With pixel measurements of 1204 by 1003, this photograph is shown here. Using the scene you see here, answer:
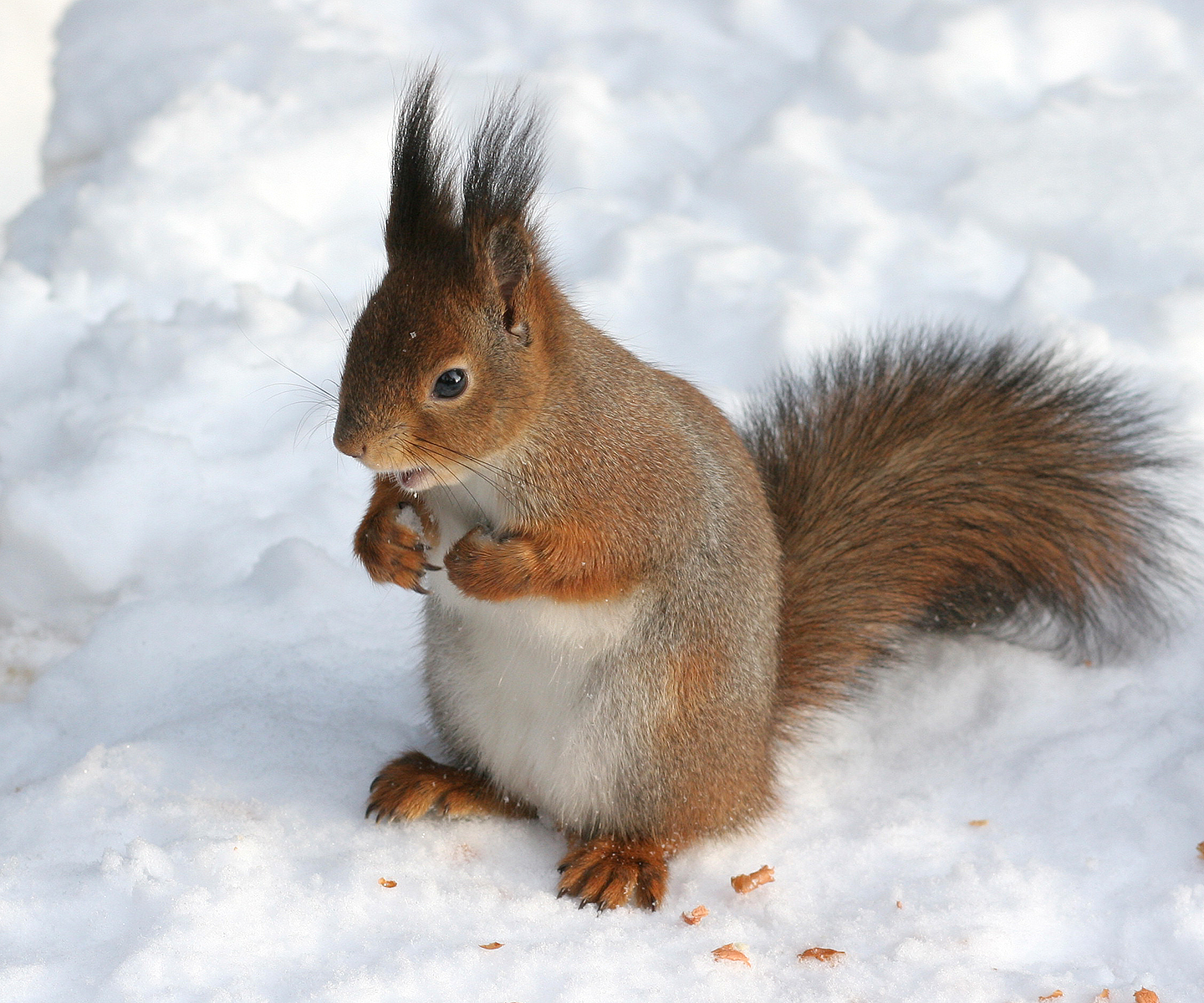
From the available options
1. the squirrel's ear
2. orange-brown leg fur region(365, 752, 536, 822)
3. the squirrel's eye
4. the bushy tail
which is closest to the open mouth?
the squirrel's eye

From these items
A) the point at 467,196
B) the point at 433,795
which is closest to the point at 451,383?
the point at 467,196

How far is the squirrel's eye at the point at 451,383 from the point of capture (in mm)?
1819

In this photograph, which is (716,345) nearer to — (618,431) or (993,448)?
(993,448)

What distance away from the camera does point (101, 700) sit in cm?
252

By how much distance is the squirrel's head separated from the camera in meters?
1.79

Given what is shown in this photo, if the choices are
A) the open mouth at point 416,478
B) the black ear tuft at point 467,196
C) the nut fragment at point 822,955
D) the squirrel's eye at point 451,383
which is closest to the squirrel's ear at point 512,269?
the black ear tuft at point 467,196

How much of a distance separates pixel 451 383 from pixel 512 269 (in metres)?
0.18

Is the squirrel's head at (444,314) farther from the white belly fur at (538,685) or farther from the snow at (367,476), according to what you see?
the snow at (367,476)

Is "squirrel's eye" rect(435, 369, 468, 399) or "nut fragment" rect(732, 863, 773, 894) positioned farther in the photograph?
"nut fragment" rect(732, 863, 773, 894)

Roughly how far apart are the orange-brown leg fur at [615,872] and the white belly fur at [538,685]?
0.17 feet

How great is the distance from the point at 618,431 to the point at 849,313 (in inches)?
66.0

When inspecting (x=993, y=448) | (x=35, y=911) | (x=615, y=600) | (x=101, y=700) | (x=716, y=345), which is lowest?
(x=101, y=700)

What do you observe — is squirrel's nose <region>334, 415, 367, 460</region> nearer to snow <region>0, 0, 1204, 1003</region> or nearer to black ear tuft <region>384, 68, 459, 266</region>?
black ear tuft <region>384, 68, 459, 266</region>

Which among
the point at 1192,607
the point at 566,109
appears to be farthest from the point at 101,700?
the point at 566,109
